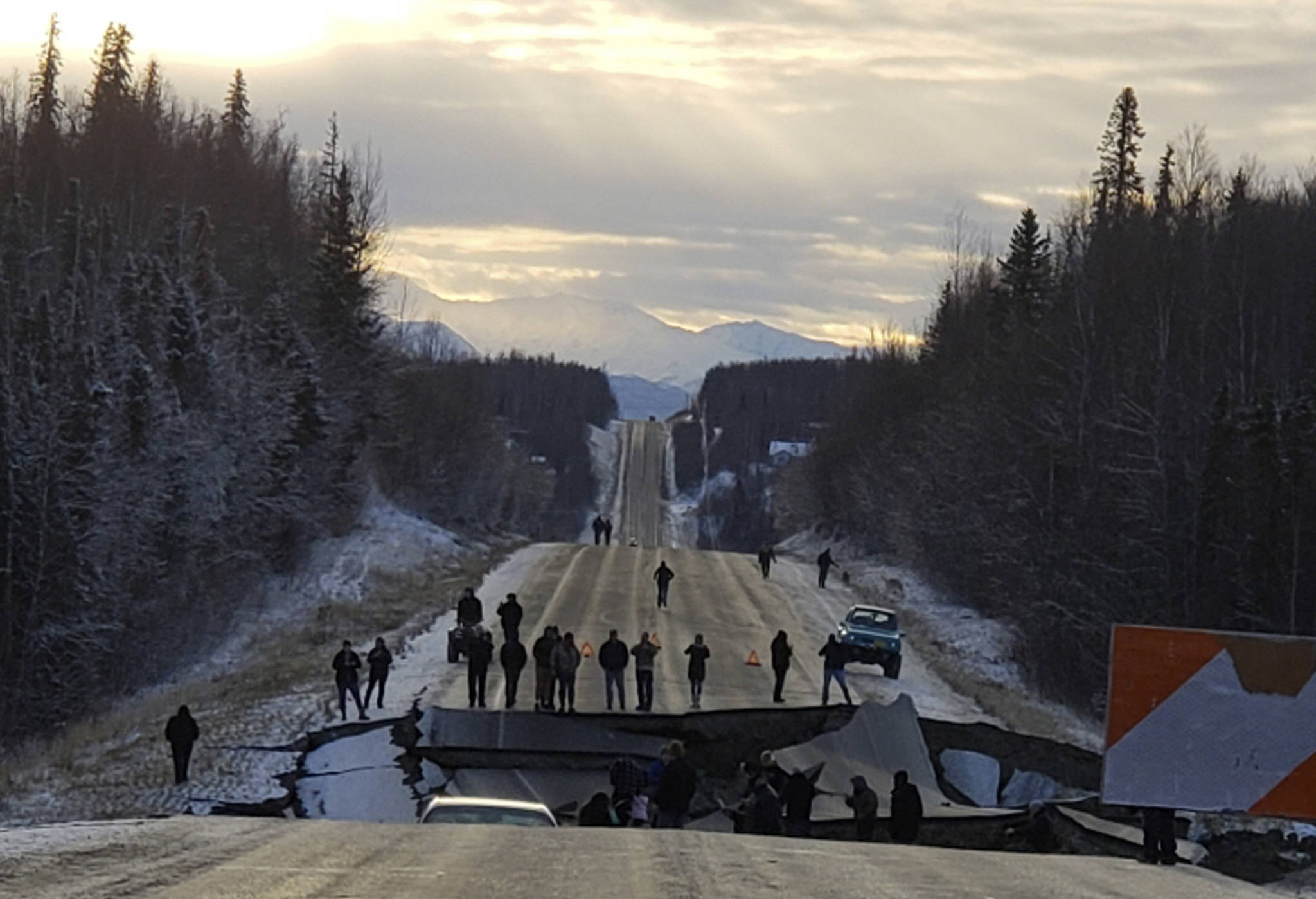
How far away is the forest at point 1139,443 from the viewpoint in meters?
55.0

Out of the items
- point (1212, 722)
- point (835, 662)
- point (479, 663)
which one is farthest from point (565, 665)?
point (1212, 722)

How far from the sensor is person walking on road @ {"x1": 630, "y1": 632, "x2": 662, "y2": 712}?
3438 centimetres

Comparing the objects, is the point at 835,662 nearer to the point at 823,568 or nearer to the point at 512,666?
the point at 512,666

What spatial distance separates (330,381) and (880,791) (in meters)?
55.0

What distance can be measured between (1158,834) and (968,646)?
42.1 meters

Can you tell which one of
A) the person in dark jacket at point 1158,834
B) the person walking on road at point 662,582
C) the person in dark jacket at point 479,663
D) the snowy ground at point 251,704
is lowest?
the snowy ground at point 251,704

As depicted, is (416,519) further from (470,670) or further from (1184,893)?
(1184,893)

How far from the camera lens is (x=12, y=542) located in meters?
51.2

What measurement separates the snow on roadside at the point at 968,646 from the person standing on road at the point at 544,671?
9493 mm

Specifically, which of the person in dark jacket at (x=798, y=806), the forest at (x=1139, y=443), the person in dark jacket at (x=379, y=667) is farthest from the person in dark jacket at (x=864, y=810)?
the forest at (x=1139, y=443)

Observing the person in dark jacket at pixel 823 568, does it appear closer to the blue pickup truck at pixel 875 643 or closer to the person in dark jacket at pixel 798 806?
the blue pickup truck at pixel 875 643

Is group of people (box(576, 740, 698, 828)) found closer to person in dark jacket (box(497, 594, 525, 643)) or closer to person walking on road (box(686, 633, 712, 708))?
person walking on road (box(686, 633, 712, 708))

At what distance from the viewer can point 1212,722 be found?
12234mm

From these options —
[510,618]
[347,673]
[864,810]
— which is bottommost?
[864,810]
